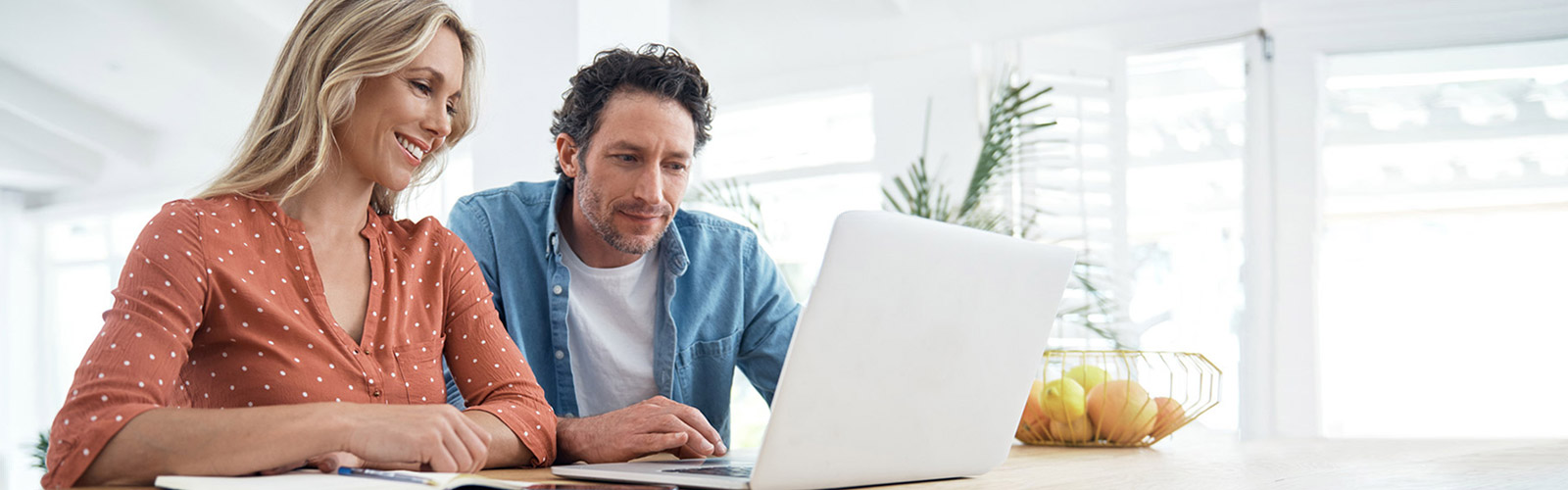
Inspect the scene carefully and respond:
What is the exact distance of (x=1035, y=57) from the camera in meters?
4.02

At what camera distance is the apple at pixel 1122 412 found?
144 centimetres

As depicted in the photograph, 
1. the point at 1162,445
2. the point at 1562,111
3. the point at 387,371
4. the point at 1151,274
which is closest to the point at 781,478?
the point at 387,371

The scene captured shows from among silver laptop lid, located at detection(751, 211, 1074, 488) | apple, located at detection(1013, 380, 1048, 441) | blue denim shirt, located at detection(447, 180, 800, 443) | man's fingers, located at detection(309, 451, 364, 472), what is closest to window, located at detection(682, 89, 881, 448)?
blue denim shirt, located at detection(447, 180, 800, 443)

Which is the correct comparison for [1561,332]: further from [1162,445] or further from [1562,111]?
[1162,445]

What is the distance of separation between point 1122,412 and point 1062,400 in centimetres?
8

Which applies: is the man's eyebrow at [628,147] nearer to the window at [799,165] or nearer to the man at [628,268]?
the man at [628,268]

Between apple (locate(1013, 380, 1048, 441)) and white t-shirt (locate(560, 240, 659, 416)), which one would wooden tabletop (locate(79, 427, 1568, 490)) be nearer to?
apple (locate(1013, 380, 1048, 441))

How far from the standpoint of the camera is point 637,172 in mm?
1747

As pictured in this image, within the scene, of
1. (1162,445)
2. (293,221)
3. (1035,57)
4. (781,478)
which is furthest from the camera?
(1035,57)

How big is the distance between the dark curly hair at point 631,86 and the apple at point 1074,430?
0.76 metres

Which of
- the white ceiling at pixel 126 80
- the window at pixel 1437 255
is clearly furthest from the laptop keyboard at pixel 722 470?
the white ceiling at pixel 126 80

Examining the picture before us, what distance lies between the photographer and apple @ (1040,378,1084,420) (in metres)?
1.46

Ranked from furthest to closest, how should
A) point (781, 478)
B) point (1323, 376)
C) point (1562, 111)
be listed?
1. point (1323, 376)
2. point (1562, 111)
3. point (781, 478)

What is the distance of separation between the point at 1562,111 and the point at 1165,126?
116cm
